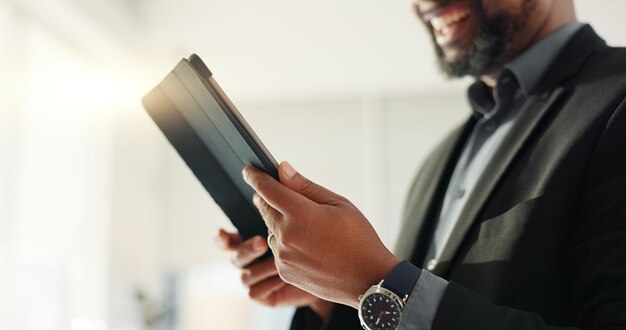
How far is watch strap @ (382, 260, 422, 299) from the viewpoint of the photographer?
2.57 feet

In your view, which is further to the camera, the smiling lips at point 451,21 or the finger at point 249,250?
the smiling lips at point 451,21

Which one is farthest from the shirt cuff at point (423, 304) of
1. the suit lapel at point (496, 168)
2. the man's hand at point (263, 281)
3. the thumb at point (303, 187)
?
the man's hand at point (263, 281)

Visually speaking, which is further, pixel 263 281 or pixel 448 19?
pixel 448 19

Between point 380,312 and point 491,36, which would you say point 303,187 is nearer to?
point 380,312

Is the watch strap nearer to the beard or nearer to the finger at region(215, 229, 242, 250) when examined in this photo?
the finger at region(215, 229, 242, 250)

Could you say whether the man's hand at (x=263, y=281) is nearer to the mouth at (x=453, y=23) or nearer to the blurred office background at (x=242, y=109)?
the mouth at (x=453, y=23)

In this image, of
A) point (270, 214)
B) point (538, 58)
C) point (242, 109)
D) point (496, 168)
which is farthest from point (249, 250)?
point (242, 109)

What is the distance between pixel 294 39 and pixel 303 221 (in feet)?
12.2

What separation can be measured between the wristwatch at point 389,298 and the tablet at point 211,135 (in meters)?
0.19

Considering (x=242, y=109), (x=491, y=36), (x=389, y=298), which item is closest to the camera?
(x=389, y=298)

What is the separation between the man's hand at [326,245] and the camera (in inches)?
30.8

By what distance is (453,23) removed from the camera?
141cm

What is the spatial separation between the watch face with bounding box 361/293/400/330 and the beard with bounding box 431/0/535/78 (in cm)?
71

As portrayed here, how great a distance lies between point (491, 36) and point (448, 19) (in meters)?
0.12
